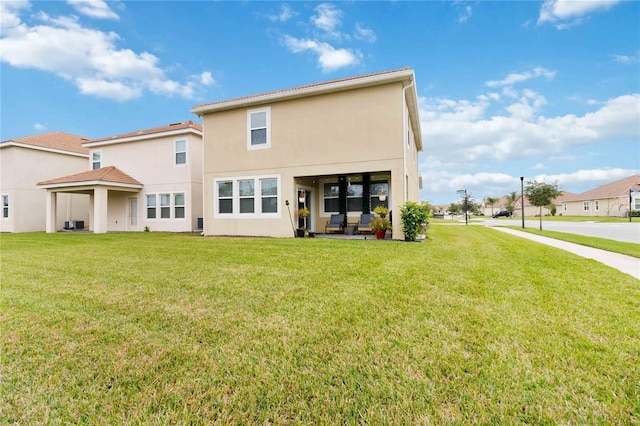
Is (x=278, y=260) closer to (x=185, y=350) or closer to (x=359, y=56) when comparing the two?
(x=185, y=350)

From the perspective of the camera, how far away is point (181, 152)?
17359 millimetres

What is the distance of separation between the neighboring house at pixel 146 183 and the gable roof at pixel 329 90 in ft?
14.7

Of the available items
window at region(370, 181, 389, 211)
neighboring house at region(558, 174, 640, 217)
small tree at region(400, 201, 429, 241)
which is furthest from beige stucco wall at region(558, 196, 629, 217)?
small tree at region(400, 201, 429, 241)

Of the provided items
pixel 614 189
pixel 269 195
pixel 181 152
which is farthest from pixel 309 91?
pixel 614 189

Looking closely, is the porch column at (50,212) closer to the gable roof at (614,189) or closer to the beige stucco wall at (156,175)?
the beige stucco wall at (156,175)

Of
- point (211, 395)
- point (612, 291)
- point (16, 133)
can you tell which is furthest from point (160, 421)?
point (16, 133)

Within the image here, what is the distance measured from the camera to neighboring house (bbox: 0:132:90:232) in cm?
1872

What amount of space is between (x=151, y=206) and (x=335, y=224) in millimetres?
12206

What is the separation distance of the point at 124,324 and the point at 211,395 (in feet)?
5.97

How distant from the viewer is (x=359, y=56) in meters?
16.6

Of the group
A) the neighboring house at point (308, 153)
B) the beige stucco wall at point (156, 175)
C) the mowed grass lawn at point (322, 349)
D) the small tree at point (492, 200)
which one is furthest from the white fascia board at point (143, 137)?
the small tree at point (492, 200)

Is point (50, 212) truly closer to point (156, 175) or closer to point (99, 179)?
point (99, 179)

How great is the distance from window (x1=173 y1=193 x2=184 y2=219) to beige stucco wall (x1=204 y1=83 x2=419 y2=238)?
4416 mm

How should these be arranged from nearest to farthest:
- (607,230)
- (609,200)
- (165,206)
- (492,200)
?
1. (607,230)
2. (165,206)
3. (609,200)
4. (492,200)
